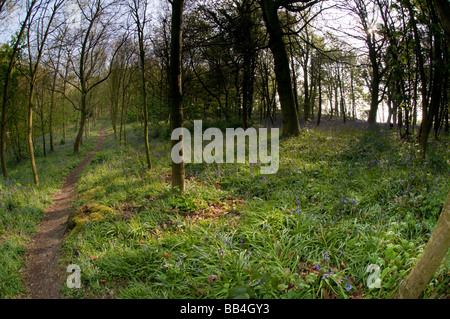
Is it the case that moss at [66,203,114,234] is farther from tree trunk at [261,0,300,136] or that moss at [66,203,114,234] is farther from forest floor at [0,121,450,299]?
tree trunk at [261,0,300,136]

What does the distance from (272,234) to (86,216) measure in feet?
13.8

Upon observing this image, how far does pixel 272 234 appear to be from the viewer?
3.60 metres

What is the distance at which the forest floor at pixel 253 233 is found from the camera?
2.77 m

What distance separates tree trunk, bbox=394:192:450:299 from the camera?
5.80 ft

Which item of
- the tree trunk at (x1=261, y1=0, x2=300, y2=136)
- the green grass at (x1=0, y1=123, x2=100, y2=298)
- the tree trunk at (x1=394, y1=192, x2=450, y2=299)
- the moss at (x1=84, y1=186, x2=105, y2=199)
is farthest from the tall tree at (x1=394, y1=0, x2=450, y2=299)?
the tree trunk at (x1=261, y1=0, x2=300, y2=136)

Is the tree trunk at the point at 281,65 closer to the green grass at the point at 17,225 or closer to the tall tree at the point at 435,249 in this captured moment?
the tall tree at the point at 435,249

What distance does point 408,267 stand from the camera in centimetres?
272

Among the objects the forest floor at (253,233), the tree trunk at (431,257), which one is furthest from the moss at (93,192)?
the tree trunk at (431,257)

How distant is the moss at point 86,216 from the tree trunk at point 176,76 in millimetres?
1650

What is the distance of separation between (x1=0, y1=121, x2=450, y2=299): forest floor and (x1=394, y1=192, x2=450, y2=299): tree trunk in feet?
1.66
